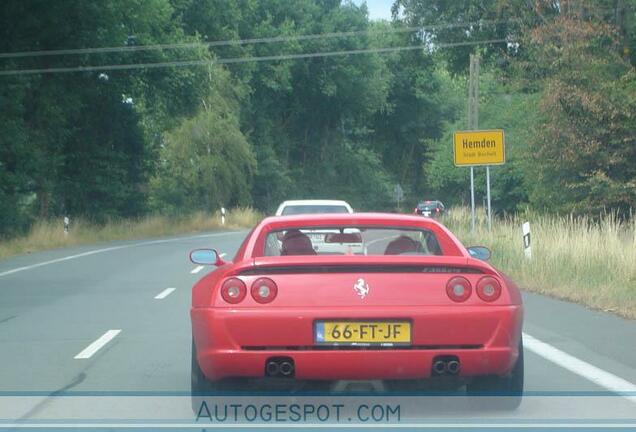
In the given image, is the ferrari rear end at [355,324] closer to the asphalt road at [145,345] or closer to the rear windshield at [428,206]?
the asphalt road at [145,345]

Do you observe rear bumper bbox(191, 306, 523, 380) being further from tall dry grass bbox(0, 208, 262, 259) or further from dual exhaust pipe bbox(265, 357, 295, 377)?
tall dry grass bbox(0, 208, 262, 259)

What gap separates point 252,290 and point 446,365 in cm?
128

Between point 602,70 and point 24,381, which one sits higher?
point 602,70

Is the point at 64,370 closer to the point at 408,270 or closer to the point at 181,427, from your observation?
the point at 181,427

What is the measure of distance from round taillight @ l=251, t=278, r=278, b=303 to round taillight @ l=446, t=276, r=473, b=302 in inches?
42.3

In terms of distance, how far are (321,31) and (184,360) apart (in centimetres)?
6348

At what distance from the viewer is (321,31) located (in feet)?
236

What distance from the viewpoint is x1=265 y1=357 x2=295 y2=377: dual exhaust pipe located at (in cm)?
683

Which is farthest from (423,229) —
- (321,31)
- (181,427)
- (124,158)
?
(321,31)

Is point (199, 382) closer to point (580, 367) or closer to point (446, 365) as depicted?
point (446, 365)

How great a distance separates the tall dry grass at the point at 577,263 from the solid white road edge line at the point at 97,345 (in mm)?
6055

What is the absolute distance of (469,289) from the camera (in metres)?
6.94
